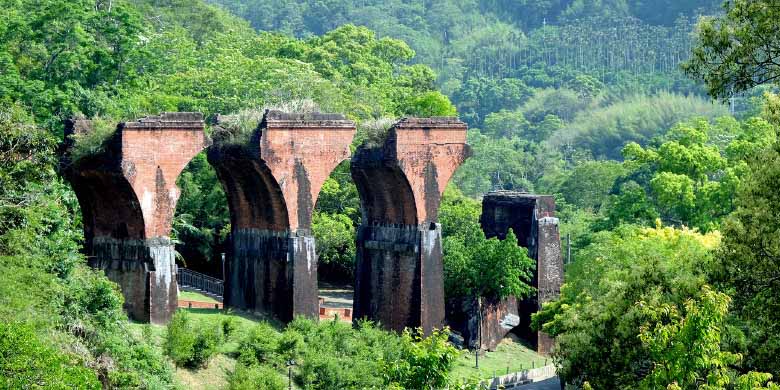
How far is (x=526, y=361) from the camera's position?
38.9 metres

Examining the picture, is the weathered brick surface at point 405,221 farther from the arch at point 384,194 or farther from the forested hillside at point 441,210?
the forested hillside at point 441,210

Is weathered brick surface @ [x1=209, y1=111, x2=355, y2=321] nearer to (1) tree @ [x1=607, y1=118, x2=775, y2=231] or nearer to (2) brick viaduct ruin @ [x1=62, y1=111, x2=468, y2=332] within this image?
(2) brick viaduct ruin @ [x1=62, y1=111, x2=468, y2=332]

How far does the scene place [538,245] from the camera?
4084 cm

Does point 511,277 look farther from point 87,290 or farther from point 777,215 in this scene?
point 777,215

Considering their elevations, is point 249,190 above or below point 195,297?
above

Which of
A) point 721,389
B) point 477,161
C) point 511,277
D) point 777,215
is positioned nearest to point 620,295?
point 777,215

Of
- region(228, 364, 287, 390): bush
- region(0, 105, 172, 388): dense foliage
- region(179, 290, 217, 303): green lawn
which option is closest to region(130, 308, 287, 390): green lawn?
region(228, 364, 287, 390): bush

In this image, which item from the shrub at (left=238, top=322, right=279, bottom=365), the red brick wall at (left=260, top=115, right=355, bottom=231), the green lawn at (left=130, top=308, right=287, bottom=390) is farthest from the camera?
the red brick wall at (left=260, top=115, right=355, bottom=231)

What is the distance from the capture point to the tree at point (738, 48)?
62.2 ft

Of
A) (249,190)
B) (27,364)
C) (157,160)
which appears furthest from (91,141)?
(27,364)

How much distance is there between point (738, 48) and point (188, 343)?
541 inches

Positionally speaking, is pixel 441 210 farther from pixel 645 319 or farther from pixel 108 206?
pixel 645 319

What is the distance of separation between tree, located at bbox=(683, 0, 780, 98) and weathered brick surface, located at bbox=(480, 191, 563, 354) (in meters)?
21.4

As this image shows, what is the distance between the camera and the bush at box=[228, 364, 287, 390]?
89.1 ft
